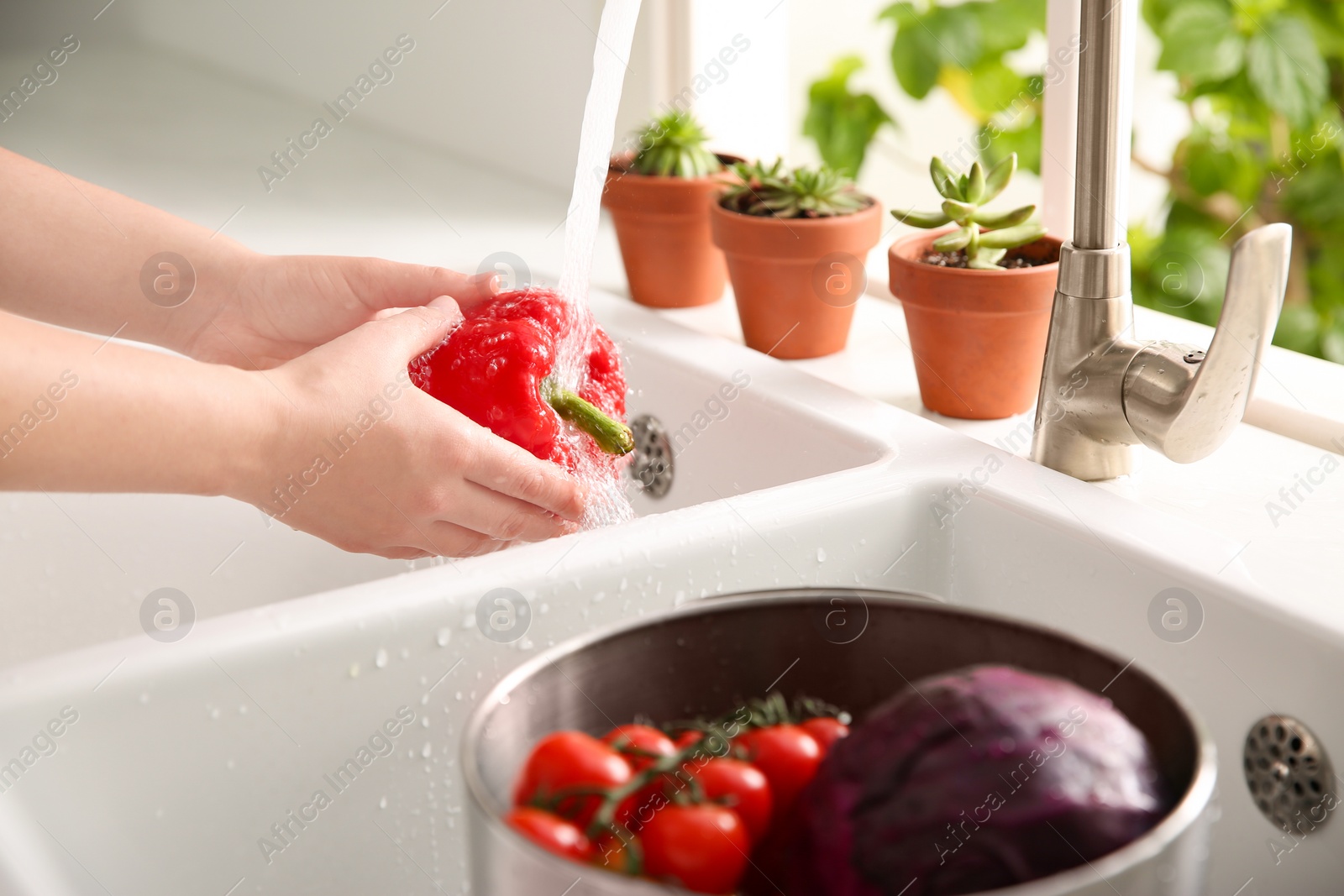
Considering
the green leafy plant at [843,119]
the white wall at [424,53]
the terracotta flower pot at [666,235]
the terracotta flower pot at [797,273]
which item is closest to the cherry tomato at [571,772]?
the terracotta flower pot at [797,273]

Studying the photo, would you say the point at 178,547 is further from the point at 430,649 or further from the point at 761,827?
the point at 761,827

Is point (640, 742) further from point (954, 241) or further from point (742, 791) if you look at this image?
point (954, 241)

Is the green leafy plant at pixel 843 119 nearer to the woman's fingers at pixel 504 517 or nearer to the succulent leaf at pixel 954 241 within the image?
the succulent leaf at pixel 954 241

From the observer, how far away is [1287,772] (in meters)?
0.54

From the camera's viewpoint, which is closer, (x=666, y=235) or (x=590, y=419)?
(x=590, y=419)

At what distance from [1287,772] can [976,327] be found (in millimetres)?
351

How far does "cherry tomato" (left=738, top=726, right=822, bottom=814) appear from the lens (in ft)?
1.12

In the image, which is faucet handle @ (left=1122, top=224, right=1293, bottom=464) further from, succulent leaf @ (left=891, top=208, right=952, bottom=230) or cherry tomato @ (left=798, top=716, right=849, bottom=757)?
cherry tomato @ (left=798, top=716, right=849, bottom=757)

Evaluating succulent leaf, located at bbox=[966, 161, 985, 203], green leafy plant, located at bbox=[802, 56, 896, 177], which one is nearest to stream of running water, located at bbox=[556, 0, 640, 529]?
succulent leaf, located at bbox=[966, 161, 985, 203]

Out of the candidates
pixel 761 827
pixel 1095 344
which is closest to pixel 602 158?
pixel 1095 344

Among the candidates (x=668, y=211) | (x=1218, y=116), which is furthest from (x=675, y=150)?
(x=1218, y=116)

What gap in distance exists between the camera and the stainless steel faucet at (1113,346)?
0.61 m

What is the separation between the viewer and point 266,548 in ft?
3.30

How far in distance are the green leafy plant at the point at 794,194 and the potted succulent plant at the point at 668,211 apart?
0.18ft
